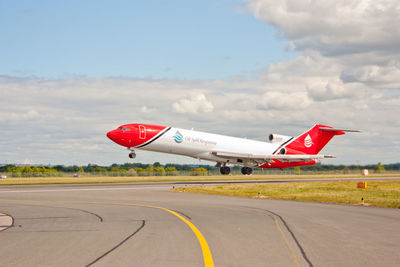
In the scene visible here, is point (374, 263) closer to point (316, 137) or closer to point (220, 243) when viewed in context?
point (220, 243)

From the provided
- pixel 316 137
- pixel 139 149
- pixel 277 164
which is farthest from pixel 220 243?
pixel 316 137

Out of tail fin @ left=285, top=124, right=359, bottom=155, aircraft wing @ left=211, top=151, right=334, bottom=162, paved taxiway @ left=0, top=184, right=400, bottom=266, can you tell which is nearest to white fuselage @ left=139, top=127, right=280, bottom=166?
aircraft wing @ left=211, top=151, right=334, bottom=162

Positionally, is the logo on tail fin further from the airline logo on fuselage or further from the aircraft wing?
the airline logo on fuselage

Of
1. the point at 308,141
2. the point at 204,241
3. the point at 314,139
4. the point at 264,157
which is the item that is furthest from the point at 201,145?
the point at 204,241

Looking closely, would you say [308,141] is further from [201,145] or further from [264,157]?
[201,145]

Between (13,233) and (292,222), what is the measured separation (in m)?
9.15

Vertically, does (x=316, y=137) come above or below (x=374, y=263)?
above

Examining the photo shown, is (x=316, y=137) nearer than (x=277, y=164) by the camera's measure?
No

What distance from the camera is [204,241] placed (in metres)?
12.2

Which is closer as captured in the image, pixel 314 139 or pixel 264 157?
pixel 264 157

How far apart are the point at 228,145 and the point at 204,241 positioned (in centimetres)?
4629

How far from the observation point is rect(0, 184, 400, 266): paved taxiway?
31.7 feet

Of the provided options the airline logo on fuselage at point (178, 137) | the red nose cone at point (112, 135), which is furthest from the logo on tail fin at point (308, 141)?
the red nose cone at point (112, 135)

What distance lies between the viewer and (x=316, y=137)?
7144cm
